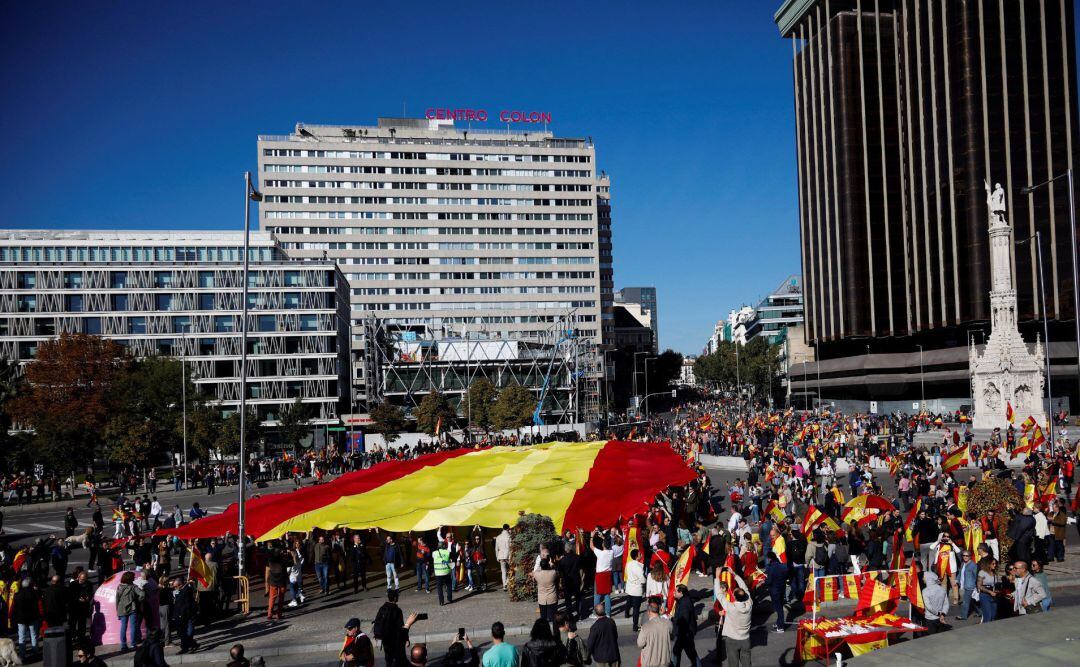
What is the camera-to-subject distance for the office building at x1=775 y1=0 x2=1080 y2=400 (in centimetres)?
8362

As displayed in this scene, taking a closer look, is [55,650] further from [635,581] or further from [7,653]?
[635,581]

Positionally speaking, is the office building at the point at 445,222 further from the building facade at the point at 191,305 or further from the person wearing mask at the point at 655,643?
the person wearing mask at the point at 655,643

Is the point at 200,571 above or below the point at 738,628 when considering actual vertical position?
below

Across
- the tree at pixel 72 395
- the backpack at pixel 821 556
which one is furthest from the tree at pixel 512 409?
the backpack at pixel 821 556

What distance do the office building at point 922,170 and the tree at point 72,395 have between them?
79017 millimetres

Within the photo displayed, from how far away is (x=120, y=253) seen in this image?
92.2 meters

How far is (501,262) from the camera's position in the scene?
127m

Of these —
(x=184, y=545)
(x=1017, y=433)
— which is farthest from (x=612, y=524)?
(x=1017, y=433)

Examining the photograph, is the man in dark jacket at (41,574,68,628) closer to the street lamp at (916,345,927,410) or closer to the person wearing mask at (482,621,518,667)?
the person wearing mask at (482,621,518,667)

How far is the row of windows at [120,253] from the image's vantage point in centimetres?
9025

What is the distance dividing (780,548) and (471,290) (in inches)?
4347

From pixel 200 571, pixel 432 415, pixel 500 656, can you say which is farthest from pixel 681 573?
pixel 432 415

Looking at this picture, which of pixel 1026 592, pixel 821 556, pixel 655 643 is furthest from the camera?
pixel 821 556

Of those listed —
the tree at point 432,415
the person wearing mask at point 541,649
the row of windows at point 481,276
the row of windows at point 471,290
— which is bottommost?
the person wearing mask at point 541,649
